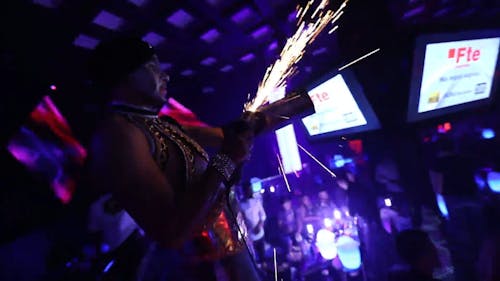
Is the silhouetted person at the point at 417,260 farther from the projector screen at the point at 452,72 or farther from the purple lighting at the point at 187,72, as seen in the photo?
the purple lighting at the point at 187,72

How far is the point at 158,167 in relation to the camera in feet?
4.63

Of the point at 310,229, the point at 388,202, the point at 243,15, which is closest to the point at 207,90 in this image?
the point at 243,15

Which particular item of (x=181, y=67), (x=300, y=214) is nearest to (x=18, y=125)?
(x=181, y=67)

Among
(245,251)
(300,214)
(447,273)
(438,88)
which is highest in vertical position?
(245,251)

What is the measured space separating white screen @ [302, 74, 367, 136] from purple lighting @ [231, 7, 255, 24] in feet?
5.66

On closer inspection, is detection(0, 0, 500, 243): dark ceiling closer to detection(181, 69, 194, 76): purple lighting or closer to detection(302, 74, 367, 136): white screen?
detection(181, 69, 194, 76): purple lighting

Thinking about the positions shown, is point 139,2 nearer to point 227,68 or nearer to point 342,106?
point 227,68

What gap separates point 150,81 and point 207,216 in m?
0.81

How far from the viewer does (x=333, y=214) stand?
765cm

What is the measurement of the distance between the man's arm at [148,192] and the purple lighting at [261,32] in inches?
188

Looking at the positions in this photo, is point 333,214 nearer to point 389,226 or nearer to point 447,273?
point 389,226

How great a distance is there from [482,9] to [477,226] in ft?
23.2

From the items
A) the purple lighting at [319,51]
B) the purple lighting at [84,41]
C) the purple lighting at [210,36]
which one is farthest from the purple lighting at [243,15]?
the purple lighting at [319,51]

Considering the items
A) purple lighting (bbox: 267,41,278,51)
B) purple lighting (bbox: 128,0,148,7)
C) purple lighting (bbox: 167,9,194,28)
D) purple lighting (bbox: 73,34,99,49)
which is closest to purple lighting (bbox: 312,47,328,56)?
purple lighting (bbox: 267,41,278,51)
